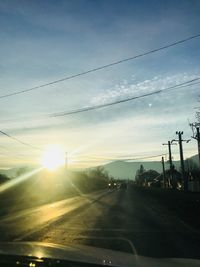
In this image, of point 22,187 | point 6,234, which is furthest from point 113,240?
point 22,187

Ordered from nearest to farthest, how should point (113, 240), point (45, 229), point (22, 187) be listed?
point (113, 240) → point (45, 229) → point (22, 187)

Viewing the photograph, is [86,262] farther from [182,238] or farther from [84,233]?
[84,233]

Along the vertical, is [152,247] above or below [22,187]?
below

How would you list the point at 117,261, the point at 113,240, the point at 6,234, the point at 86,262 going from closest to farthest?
the point at 86,262 → the point at 117,261 → the point at 113,240 → the point at 6,234

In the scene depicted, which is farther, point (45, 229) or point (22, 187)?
point (22, 187)

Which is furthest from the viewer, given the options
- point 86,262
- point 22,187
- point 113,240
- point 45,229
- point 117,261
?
point 22,187

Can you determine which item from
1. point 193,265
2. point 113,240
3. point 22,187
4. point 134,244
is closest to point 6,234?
point 113,240

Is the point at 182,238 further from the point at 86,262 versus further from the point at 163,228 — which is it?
the point at 86,262

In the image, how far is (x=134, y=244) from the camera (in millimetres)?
12695

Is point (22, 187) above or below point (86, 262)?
above

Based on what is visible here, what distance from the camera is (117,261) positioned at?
4.61m

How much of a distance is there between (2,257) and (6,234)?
11709 millimetres

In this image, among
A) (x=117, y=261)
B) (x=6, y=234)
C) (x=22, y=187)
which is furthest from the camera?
(x=22, y=187)

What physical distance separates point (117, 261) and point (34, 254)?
0.78 metres
